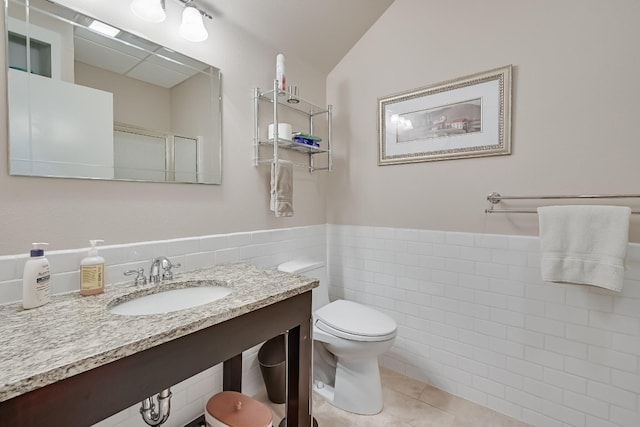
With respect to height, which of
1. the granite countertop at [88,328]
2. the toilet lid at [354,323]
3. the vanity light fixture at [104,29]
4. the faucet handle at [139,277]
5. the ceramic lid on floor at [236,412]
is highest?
the vanity light fixture at [104,29]

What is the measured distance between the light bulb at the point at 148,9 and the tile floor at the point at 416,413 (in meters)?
1.95

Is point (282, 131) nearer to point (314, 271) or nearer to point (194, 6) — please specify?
point (194, 6)

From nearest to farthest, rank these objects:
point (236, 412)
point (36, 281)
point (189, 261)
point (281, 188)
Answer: point (36, 281)
point (236, 412)
point (189, 261)
point (281, 188)

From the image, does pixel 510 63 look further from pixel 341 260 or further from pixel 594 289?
pixel 341 260

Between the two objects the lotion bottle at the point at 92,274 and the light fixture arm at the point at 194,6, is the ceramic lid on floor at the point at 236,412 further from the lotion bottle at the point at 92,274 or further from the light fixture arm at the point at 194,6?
the light fixture arm at the point at 194,6

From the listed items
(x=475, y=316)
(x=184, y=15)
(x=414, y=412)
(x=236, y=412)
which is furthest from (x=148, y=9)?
(x=414, y=412)

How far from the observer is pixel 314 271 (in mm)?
1866

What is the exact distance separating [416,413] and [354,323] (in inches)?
23.8

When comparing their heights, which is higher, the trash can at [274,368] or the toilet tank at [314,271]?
the toilet tank at [314,271]

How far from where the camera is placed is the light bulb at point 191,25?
1265mm

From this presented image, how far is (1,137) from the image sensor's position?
91 centimetres

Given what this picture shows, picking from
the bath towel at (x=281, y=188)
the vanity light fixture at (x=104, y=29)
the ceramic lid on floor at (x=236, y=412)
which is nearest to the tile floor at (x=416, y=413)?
the ceramic lid on floor at (x=236, y=412)

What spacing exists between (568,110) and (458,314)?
120 cm

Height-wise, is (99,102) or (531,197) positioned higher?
(99,102)
